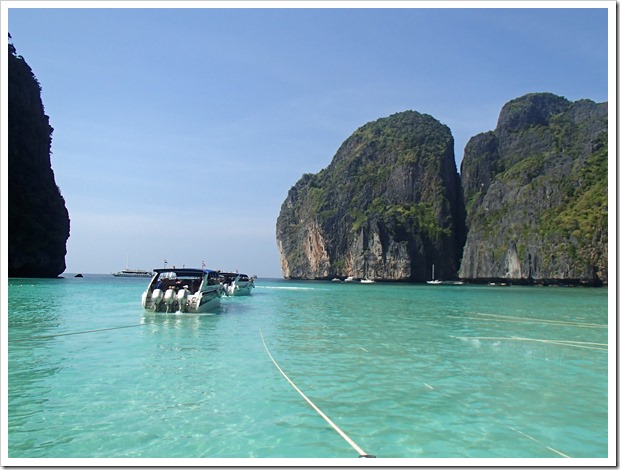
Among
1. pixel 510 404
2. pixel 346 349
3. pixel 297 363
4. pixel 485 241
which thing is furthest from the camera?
pixel 485 241

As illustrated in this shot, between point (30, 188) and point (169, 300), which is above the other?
point (30, 188)

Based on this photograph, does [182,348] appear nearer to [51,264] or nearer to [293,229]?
[51,264]

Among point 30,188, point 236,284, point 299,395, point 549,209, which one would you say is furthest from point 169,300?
point 549,209

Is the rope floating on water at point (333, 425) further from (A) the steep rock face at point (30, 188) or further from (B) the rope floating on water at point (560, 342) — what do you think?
(A) the steep rock face at point (30, 188)

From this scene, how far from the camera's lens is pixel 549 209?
103250mm

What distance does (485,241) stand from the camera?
11681cm

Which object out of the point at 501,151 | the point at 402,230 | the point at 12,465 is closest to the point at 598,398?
the point at 12,465

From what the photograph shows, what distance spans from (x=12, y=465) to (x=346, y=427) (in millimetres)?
3792

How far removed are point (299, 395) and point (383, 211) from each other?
466 ft

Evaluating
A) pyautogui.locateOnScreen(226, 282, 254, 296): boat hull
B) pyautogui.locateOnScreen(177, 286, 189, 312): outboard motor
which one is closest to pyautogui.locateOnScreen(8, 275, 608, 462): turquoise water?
pyautogui.locateOnScreen(177, 286, 189, 312): outboard motor

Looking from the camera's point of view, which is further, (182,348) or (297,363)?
(182,348)

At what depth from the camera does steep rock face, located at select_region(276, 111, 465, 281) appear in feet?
443

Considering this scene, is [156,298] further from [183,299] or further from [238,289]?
[238,289]

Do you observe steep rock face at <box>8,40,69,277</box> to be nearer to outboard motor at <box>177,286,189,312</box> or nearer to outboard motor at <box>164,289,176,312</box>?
outboard motor at <box>164,289,176,312</box>
